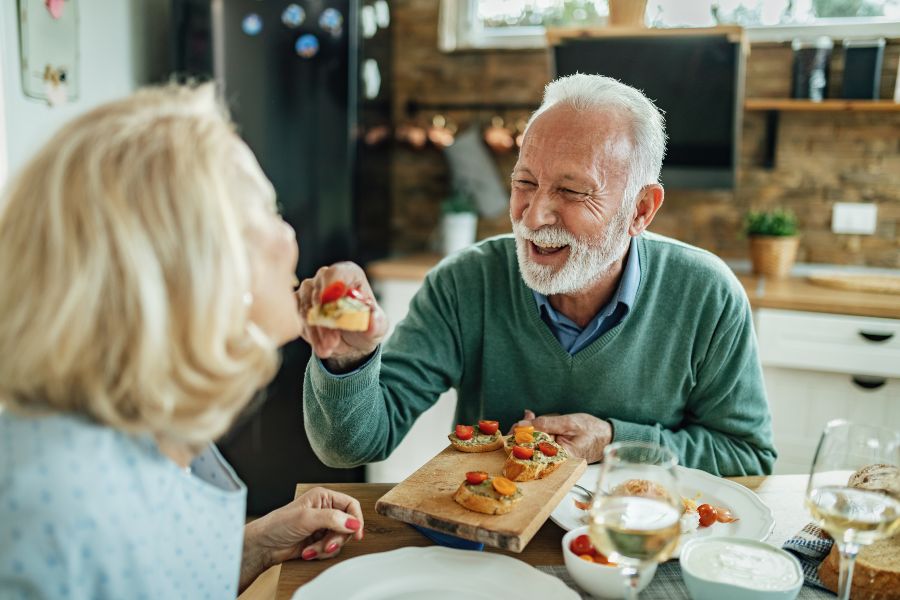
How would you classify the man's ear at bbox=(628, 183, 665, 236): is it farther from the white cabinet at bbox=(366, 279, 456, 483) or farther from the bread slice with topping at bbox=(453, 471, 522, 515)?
the white cabinet at bbox=(366, 279, 456, 483)

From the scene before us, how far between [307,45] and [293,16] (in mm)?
118

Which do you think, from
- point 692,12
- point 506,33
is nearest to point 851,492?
point 692,12

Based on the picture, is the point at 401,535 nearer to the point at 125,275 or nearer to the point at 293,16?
the point at 125,275

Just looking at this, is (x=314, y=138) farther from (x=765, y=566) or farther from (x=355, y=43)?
(x=765, y=566)

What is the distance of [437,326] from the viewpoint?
1734mm

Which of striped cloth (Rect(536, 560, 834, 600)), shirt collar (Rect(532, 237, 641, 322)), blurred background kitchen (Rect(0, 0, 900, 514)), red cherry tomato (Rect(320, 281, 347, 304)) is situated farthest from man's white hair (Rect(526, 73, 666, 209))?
blurred background kitchen (Rect(0, 0, 900, 514))

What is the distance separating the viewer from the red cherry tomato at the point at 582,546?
101 cm

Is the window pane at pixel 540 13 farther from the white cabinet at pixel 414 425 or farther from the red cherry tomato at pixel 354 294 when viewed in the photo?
the red cherry tomato at pixel 354 294

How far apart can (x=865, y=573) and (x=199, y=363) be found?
87cm

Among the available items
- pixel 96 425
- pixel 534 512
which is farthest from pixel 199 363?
pixel 534 512

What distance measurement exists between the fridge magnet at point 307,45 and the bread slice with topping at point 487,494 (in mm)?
2312

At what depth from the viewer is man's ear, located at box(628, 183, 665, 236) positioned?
1.74m

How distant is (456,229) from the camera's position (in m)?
3.47

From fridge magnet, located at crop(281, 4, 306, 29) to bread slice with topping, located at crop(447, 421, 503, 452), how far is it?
2177mm
